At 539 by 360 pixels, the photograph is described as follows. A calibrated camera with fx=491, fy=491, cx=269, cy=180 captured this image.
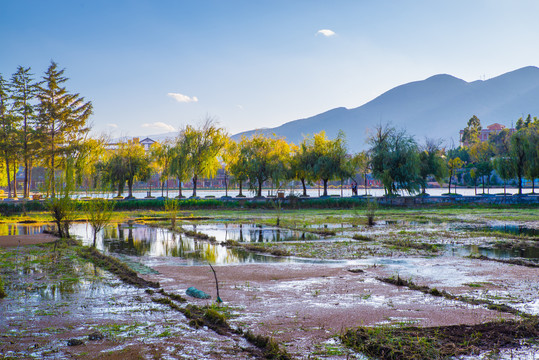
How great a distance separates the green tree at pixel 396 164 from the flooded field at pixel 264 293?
91.8ft

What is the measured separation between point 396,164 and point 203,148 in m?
21.8

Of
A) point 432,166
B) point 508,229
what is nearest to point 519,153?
point 432,166

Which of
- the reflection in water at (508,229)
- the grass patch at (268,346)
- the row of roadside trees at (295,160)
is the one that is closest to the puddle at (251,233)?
the reflection in water at (508,229)

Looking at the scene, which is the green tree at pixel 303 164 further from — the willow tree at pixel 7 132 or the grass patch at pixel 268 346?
the grass patch at pixel 268 346

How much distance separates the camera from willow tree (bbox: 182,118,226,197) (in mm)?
55978

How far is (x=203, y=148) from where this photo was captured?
5681cm

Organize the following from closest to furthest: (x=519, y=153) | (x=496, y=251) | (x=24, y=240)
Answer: (x=496, y=251) → (x=24, y=240) → (x=519, y=153)

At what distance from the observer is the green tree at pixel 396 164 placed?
49094 mm

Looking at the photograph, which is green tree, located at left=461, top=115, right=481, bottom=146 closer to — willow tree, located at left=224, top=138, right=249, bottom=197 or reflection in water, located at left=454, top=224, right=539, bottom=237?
willow tree, located at left=224, top=138, right=249, bottom=197

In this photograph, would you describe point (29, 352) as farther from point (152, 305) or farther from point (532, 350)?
point (532, 350)

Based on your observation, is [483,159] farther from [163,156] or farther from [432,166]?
[163,156]

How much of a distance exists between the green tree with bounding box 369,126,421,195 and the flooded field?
27972 millimetres

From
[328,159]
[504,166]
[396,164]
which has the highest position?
[328,159]

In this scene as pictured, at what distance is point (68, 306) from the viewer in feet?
31.3
